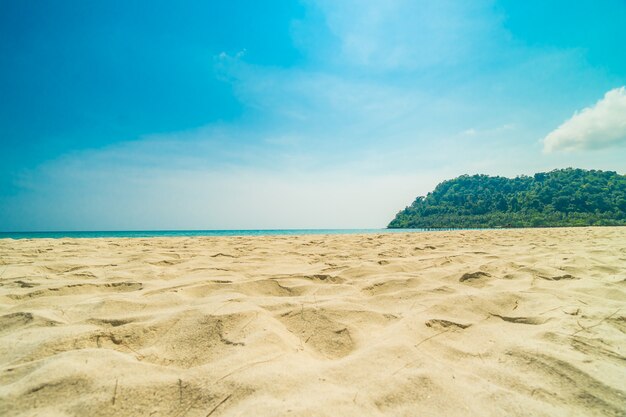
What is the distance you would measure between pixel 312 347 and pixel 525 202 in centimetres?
7271

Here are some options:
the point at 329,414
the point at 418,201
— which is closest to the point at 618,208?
the point at 418,201

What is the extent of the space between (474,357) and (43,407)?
1.76 metres

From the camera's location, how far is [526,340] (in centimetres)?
153

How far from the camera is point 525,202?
59.4 metres

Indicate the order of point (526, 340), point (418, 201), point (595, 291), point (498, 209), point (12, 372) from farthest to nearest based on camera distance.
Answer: point (418, 201)
point (498, 209)
point (595, 291)
point (526, 340)
point (12, 372)

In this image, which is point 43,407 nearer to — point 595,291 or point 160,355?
point 160,355

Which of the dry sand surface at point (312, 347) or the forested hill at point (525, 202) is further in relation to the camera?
the forested hill at point (525, 202)

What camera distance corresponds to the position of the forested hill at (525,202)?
45031mm

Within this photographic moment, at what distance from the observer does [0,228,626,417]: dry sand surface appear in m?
1.03

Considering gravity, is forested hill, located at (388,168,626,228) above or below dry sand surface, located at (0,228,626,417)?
above

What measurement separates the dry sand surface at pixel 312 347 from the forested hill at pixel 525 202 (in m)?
45.0

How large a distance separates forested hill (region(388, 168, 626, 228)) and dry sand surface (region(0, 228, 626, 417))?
45044 millimetres

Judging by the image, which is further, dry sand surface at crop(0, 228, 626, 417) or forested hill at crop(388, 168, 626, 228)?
forested hill at crop(388, 168, 626, 228)

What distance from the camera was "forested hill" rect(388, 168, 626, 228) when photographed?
45031mm
